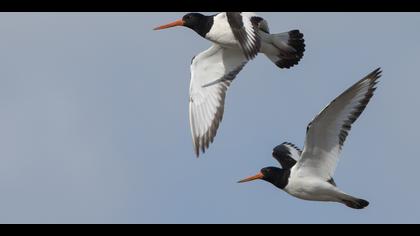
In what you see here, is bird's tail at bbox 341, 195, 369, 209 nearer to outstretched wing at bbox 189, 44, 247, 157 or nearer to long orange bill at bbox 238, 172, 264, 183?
long orange bill at bbox 238, 172, 264, 183

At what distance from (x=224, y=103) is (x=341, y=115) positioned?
8.26 feet

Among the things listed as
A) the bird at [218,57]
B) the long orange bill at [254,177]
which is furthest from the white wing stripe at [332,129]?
the bird at [218,57]

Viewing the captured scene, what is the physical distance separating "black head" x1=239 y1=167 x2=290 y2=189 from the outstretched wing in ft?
3.12

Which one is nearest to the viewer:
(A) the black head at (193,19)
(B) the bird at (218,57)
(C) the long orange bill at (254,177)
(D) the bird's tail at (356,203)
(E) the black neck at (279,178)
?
(D) the bird's tail at (356,203)

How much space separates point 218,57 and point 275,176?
85.0 inches

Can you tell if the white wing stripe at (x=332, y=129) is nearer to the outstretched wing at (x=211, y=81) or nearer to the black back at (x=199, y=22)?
the outstretched wing at (x=211, y=81)

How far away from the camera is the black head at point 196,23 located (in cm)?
1557

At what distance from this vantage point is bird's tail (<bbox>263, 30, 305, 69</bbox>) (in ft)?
51.8

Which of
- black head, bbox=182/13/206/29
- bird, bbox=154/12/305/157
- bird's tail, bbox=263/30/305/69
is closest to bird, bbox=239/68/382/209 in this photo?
bird, bbox=154/12/305/157

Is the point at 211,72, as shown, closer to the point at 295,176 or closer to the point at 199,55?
the point at 199,55

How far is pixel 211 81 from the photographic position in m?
15.8

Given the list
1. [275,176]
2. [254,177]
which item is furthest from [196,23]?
[275,176]

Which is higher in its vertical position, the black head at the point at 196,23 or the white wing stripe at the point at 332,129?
the black head at the point at 196,23

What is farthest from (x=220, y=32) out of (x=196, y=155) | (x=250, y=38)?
(x=196, y=155)
